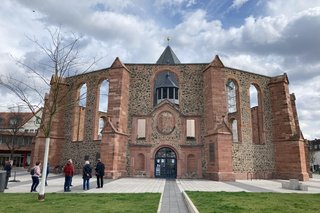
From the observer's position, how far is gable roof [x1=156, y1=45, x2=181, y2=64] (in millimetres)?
37703

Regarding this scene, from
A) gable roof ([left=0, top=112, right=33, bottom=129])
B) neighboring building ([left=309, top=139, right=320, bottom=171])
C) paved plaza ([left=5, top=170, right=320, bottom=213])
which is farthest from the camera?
neighboring building ([left=309, top=139, right=320, bottom=171])

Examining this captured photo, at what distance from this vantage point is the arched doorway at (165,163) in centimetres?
2266

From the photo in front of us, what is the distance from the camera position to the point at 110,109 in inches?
873

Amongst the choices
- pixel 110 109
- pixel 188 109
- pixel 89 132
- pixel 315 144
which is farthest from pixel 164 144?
pixel 315 144

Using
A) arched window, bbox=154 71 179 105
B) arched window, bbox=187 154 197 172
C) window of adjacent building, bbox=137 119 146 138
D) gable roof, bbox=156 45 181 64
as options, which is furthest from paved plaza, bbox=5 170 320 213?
gable roof, bbox=156 45 181 64

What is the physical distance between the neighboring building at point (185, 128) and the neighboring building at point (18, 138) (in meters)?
22.9

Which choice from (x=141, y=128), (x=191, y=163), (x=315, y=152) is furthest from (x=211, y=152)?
(x=315, y=152)

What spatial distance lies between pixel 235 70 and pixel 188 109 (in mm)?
6059

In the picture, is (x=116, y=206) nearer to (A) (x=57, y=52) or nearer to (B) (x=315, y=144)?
(A) (x=57, y=52)

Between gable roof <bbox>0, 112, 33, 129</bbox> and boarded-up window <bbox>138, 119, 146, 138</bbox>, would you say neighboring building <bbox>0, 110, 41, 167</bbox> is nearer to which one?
gable roof <bbox>0, 112, 33, 129</bbox>

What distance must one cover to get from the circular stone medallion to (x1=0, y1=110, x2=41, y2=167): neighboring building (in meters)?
28.3

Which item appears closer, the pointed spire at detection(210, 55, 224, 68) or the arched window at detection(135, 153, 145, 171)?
the arched window at detection(135, 153, 145, 171)

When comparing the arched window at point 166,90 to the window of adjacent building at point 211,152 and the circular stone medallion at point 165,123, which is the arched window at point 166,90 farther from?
the window of adjacent building at point 211,152

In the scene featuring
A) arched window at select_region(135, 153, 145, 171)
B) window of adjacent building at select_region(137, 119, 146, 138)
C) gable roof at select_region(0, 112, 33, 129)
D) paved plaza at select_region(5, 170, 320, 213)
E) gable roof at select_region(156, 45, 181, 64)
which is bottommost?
paved plaza at select_region(5, 170, 320, 213)
